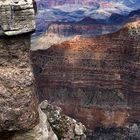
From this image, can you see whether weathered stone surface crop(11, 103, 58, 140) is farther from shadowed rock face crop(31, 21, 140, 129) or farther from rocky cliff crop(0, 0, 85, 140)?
shadowed rock face crop(31, 21, 140, 129)

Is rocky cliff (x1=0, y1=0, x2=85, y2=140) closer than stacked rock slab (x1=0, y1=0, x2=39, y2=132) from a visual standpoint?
Yes

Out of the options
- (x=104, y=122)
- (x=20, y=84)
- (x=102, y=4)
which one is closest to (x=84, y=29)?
(x=104, y=122)

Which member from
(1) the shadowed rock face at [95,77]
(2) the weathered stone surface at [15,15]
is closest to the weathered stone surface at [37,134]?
(2) the weathered stone surface at [15,15]

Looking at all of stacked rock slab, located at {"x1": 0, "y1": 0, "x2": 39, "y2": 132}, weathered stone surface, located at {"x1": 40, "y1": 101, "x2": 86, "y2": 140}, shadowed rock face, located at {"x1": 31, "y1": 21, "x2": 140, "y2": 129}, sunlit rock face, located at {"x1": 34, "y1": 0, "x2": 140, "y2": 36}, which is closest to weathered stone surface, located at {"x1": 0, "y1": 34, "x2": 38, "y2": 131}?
stacked rock slab, located at {"x1": 0, "y1": 0, "x2": 39, "y2": 132}

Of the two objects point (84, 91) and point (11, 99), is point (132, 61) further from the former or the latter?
point (11, 99)

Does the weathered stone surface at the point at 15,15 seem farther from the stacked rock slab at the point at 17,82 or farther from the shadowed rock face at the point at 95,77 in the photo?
the shadowed rock face at the point at 95,77

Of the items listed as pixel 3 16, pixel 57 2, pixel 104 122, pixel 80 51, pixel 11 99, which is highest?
pixel 3 16

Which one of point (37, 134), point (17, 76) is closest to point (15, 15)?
point (17, 76)
